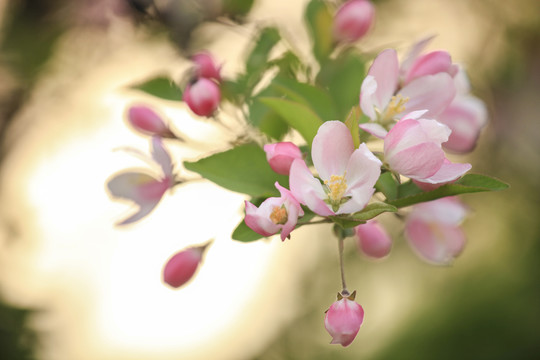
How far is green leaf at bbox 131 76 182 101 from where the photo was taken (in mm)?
883

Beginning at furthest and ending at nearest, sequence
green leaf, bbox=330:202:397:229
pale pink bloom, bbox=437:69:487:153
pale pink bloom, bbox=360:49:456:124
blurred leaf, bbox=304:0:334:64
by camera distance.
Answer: blurred leaf, bbox=304:0:334:64
pale pink bloom, bbox=437:69:487:153
pale pink bloom, bbox=360:49:456:124
green leaf, bbox=330:202:397:229

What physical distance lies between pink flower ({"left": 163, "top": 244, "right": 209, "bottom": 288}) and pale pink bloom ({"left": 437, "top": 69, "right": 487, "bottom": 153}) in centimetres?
38

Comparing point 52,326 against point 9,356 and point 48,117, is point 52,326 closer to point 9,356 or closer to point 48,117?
point 9,356

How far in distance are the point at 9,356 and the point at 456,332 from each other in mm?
1701

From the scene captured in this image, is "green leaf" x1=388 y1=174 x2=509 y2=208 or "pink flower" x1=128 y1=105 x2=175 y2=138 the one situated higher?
"pink flower" x1=128 y1=105 x2=175 y2=138

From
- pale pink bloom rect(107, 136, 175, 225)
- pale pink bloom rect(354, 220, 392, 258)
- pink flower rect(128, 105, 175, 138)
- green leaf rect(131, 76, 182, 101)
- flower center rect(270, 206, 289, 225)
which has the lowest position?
pale pink bloom rect(354, 220, 392, 258)

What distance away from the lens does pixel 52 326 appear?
64.0 inches

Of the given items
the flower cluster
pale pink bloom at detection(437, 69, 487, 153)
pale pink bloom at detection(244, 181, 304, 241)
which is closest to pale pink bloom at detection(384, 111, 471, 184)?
the flower cluster

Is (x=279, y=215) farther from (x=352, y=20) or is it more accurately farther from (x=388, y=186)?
(x=352, y=20)

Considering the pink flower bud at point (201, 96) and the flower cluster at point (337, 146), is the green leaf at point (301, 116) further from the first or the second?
the pink flower bud at point (201, 96)

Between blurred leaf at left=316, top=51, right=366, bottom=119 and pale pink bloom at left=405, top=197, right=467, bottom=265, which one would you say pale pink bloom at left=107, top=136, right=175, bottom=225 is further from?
pale pink bloom at left=405, top=197, right=467, bottom=265

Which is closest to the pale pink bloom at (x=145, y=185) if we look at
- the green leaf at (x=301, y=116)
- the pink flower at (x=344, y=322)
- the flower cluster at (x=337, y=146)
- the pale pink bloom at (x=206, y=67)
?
the flower cluster at (x=337, y=146)

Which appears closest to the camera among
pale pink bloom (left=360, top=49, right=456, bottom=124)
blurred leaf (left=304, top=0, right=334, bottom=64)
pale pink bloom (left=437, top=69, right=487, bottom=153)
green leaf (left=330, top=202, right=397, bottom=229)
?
green leaf (left=330, top=202, right=397, bottom=229)

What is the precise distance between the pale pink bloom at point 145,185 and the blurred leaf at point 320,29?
297 mm
